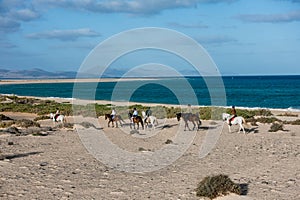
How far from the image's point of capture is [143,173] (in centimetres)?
1439

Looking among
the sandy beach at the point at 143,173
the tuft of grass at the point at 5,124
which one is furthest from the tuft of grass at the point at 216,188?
the tuft of grass at the point at 5,124

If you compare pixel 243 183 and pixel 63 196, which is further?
pixel 243 183

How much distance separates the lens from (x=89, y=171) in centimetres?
1462

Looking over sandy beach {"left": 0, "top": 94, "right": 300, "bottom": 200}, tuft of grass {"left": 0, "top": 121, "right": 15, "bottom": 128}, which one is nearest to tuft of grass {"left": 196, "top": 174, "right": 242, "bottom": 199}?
sandy beach {"left": 0, "top": 94, "right": 300, "bottom": 200}

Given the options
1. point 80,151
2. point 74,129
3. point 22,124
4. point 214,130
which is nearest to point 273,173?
point 80,151

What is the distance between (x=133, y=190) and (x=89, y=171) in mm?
3226

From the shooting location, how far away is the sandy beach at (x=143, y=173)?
37.8 ft

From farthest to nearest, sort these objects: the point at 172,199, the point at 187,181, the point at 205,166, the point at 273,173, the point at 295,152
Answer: the point at 295,152
the point at 205,166
the point at 273,173
the point at 187,181
the point at 172,199

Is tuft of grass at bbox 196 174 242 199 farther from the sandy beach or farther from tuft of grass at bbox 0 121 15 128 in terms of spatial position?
tuft of grass at bbox 0 121 15 128

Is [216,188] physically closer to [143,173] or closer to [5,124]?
[143,173]

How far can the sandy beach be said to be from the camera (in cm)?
1152

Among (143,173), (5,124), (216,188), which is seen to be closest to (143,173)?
(143,173)

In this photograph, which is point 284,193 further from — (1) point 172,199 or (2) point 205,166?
(2) point 205,166

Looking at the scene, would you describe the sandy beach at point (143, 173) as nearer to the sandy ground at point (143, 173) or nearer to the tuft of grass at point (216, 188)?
the sandy ground at point (143, 173)
